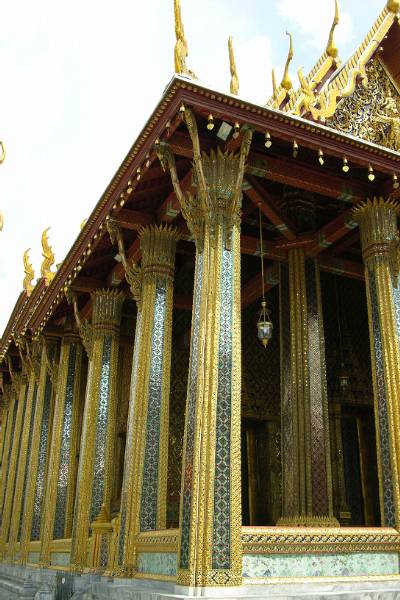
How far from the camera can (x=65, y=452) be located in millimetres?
12203

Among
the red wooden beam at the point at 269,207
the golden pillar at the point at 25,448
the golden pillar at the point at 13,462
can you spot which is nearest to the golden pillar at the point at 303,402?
the red wooden beam at the point at 269,207

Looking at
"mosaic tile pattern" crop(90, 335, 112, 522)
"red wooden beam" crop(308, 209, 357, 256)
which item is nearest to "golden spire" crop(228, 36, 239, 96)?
"red wooden beam" crop(308, 209, 357, 256)

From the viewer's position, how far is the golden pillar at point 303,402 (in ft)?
26.3

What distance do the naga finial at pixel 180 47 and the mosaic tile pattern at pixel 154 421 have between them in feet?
9.59

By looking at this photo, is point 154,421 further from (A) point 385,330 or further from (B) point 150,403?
(A) point 385,330

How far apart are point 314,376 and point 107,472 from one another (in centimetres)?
352

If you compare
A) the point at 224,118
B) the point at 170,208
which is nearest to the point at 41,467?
the point at 170,208

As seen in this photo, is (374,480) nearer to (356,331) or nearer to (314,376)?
(356,331)

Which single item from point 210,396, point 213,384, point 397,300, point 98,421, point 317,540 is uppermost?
point 397,300

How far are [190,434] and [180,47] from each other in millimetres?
3930

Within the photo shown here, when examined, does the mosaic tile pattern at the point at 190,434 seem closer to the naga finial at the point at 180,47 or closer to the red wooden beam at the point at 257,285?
the naga finial at the point at 180,47

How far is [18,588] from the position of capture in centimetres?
1070

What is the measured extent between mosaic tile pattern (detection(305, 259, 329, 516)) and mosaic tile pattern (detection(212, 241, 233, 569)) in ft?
8.00

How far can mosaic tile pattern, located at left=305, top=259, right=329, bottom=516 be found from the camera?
26.5 feet
